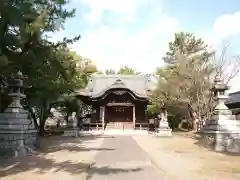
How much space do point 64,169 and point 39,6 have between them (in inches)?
255

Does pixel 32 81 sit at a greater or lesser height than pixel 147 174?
Result: greater

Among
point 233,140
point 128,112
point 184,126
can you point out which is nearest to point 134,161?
point 233,140

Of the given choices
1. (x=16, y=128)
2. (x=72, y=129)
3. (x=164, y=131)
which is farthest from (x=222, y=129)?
(x=72, y=129)

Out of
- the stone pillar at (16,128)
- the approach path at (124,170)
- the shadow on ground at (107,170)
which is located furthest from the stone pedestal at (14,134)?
the shadow on ground at (107,170)

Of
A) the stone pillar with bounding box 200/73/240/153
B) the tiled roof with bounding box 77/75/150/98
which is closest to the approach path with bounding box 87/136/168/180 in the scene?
the stone pillar with bounding box 200/73/240/153

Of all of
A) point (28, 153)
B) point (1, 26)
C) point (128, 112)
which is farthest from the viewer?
point (128, 112)

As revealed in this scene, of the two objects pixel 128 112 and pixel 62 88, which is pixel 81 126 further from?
pixel 62 88

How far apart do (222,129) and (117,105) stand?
21.0m

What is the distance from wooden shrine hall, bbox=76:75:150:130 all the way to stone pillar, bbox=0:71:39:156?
1934cm

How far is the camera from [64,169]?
9.88 metres

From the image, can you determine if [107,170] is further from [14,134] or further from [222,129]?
[222,129]

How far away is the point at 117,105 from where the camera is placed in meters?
36.2

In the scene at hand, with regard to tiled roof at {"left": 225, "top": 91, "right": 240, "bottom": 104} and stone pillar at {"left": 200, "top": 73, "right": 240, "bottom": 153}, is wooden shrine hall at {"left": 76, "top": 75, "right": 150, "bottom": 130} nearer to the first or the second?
tiled roof at {"left": 225, "top": 91, "right": 240, "bottom": 104}

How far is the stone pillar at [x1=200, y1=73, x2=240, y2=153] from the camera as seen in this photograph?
15578 millimetres
